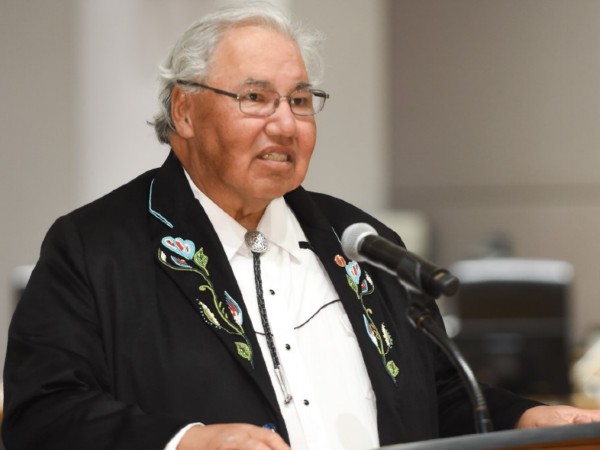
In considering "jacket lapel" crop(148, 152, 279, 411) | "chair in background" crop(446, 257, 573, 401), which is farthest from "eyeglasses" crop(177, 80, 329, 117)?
"chair in background" crop(446, 257, 573, 401)

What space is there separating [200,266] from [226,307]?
0.32 feet

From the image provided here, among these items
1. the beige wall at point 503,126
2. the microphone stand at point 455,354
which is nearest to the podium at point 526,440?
the microphone stand at point 455,354

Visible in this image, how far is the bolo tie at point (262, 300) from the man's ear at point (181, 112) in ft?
0.77

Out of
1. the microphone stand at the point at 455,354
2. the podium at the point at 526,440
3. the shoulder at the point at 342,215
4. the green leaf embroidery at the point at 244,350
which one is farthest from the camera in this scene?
the shoulder at the point at 342,215

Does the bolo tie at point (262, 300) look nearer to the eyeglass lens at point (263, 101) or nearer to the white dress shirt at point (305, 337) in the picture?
the white dress shirt at point (305, 337)

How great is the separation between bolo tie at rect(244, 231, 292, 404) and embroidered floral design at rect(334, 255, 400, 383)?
0.53ft

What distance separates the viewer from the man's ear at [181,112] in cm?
221

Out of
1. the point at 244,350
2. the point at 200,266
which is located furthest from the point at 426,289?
the point at 200,266

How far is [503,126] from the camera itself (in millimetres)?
6926

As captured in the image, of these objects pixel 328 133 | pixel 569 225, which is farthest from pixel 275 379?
pixel 569 225

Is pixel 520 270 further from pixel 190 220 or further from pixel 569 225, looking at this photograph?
pixel 190 220

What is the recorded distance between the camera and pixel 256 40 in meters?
2.13

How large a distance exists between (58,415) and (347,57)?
385 cm

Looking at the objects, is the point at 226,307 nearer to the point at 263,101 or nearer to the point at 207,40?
the point at 263,101
